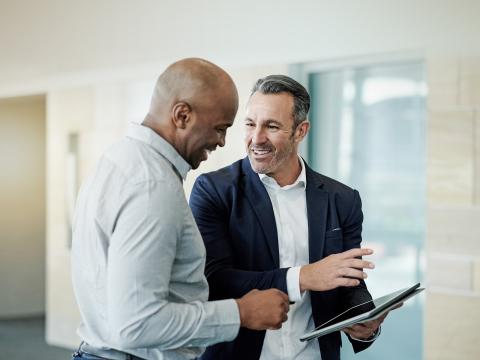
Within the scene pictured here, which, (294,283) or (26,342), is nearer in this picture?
(294,283)

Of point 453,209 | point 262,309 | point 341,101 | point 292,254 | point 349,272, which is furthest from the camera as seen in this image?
point 341,101

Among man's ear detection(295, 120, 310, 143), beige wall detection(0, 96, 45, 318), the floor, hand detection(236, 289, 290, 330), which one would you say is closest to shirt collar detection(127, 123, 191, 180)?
hand detection(236, 289, 290, 330)

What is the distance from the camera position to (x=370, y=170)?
4457 millimetres

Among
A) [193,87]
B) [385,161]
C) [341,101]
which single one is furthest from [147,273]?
[341,101]

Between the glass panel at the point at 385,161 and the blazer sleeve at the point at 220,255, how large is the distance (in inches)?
95.3

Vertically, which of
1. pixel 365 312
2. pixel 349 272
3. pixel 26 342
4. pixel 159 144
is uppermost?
pixel 159 144

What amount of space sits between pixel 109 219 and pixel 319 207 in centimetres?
94

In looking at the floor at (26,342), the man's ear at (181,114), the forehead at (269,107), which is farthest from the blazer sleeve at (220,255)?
the floor at (26,342)

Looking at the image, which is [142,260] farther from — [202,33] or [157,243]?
[202,33]

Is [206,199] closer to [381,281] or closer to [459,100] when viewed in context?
[459,100]

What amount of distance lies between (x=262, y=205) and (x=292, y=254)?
18 centimetres

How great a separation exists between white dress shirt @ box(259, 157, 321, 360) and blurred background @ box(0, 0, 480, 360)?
2.00m

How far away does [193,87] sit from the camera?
147 cm

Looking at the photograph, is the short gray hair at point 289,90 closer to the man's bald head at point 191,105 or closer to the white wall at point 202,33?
the man's bald head at point 191,105
